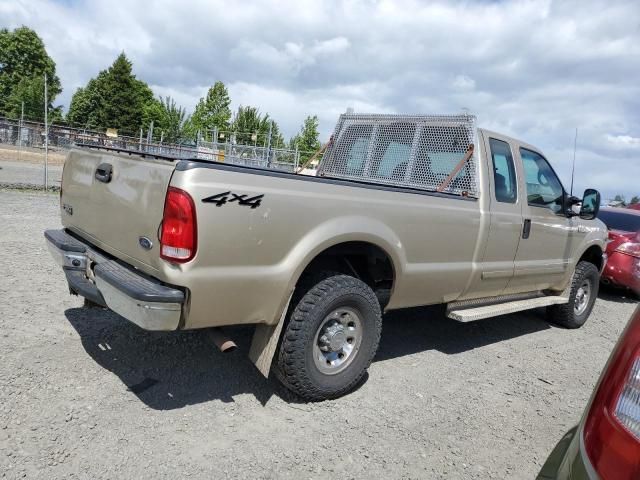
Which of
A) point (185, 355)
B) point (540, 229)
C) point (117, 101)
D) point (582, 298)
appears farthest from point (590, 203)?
point (117, 101)

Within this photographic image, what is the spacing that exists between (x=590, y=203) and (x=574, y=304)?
126 centimetres

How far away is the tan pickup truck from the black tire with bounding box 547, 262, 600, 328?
2.51 ft

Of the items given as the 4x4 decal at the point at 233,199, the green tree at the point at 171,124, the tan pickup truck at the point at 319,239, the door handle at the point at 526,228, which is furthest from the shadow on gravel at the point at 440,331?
the green tree at the point at 171,124

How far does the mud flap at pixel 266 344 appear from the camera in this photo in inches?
123

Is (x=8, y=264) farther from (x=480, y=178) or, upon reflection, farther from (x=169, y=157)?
(x=480, y=178)

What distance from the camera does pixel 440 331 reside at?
17.5 feet

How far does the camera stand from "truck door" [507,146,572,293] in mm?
4852

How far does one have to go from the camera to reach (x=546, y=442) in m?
3.32

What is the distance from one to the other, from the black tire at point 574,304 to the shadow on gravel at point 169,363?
3746mm

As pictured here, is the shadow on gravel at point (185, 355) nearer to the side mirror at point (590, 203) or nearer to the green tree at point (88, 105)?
the side mirror at point (590, 203)

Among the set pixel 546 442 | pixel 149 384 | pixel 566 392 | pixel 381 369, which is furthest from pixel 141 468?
pixel 566 392

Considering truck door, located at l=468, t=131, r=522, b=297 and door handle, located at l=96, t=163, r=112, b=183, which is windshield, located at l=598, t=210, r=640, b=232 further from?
door handle, located at l=96, t=163, r=112, b=183

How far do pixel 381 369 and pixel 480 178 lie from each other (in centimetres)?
183

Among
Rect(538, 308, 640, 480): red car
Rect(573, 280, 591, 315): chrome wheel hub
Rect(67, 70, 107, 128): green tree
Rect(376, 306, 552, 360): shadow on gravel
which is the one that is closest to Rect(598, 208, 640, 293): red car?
Rect(573, 280, 591, 315): chrome wheel hub
